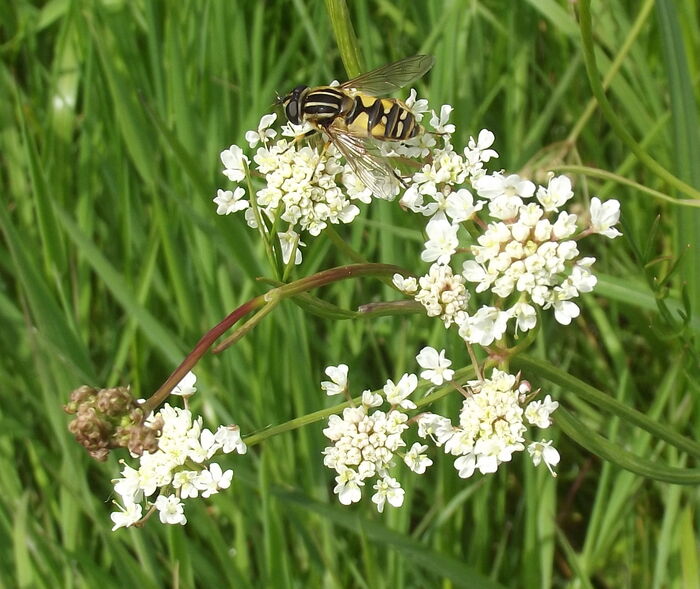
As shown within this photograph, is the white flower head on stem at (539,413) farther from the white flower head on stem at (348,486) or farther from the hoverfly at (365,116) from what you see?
the hoverfly at (365,116)

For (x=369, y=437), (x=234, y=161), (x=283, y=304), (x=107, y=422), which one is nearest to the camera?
(x=107, y=422)

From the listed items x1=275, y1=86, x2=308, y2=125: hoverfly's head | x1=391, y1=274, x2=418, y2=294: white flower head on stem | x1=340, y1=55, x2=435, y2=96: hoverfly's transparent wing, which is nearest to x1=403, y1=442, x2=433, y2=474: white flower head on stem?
x1=391, y1=274, x2=418, y2=294: white flower head on stem

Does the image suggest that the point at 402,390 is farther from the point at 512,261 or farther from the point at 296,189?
the point at 296,189

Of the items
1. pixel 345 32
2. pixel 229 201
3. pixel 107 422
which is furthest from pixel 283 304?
pixel 107 422

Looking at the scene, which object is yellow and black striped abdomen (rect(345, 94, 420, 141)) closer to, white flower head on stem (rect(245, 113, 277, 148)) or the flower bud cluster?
white flower head on stem (rect(245, 113, 277, 148))

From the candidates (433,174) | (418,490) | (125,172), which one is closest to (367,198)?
(433,174)

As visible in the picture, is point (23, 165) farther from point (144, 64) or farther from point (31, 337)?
point (31, 337)
